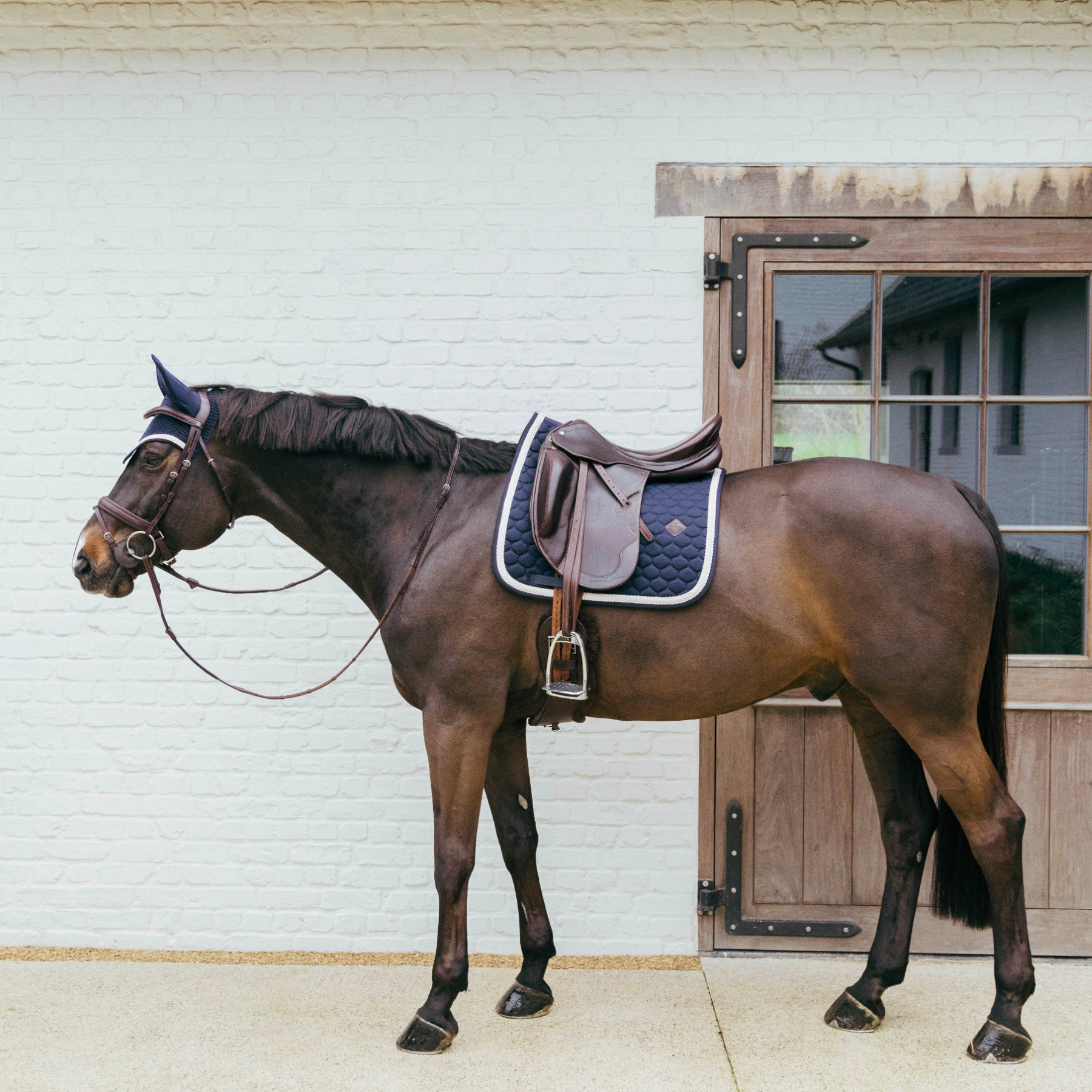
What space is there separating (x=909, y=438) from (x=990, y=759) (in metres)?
1.10

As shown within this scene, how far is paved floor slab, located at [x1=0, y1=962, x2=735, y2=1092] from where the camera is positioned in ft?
7.48

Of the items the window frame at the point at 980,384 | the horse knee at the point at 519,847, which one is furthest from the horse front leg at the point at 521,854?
the window frame at the point at 980,384

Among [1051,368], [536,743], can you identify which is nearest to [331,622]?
[536,743]

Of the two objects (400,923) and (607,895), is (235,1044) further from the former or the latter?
(607,895)

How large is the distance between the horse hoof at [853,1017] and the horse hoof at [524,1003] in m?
0.77

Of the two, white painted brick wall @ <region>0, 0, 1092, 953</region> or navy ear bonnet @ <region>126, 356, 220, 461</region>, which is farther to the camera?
white painted brick wall @ <region>0, 0, 1092, 953</region>

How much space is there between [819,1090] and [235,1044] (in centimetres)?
146

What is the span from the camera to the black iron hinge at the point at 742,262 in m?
3.07

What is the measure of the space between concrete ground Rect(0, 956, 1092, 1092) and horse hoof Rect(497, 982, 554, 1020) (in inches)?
1.2

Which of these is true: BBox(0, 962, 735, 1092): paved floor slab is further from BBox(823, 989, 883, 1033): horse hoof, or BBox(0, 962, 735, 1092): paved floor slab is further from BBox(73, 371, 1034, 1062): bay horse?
BBox(823, 989, 883, 1033): horse hoof

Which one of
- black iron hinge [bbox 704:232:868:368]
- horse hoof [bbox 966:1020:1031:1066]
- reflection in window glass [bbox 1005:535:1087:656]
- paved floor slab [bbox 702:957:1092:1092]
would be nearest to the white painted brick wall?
black iron hinge [bbox 704:232:868:368]

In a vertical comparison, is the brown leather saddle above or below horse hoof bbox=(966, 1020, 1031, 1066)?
above

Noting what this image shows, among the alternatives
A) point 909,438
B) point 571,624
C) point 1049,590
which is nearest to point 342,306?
point 571,624

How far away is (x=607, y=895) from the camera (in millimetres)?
3100
